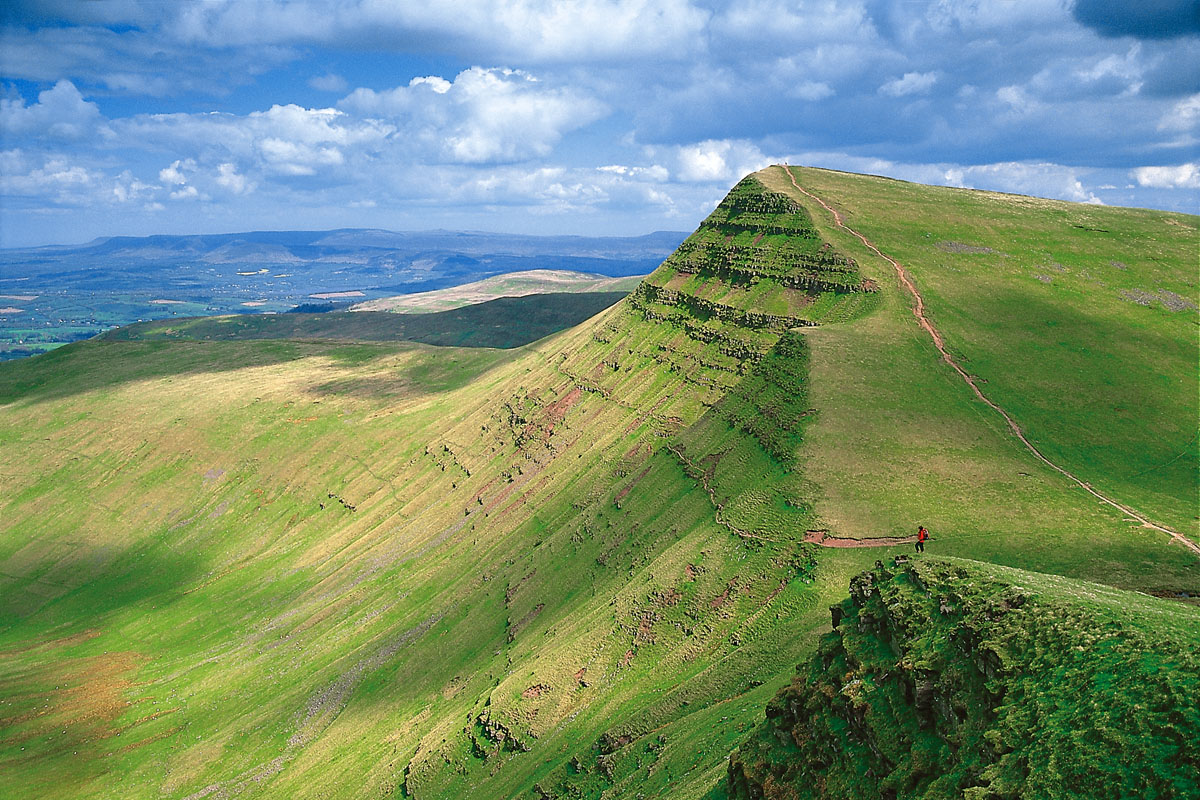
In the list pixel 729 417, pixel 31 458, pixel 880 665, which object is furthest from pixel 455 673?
pixel 31 458

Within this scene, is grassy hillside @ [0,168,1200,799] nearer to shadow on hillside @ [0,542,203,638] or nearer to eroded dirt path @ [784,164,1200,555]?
shadow on hillside @ [0,542,203,638]

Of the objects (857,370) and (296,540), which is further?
(296,540)

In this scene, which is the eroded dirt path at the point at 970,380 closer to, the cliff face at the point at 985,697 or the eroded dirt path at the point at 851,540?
the eroded dirt path at the point at 851,540

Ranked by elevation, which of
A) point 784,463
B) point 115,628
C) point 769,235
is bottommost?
point 115,628

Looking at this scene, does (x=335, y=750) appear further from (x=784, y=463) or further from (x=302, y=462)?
(x=302, y=462)

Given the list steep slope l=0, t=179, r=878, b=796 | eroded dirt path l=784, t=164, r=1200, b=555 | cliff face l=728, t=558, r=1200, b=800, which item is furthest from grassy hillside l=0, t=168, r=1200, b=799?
cliff face l=728, t=558, r=1200, b=800
